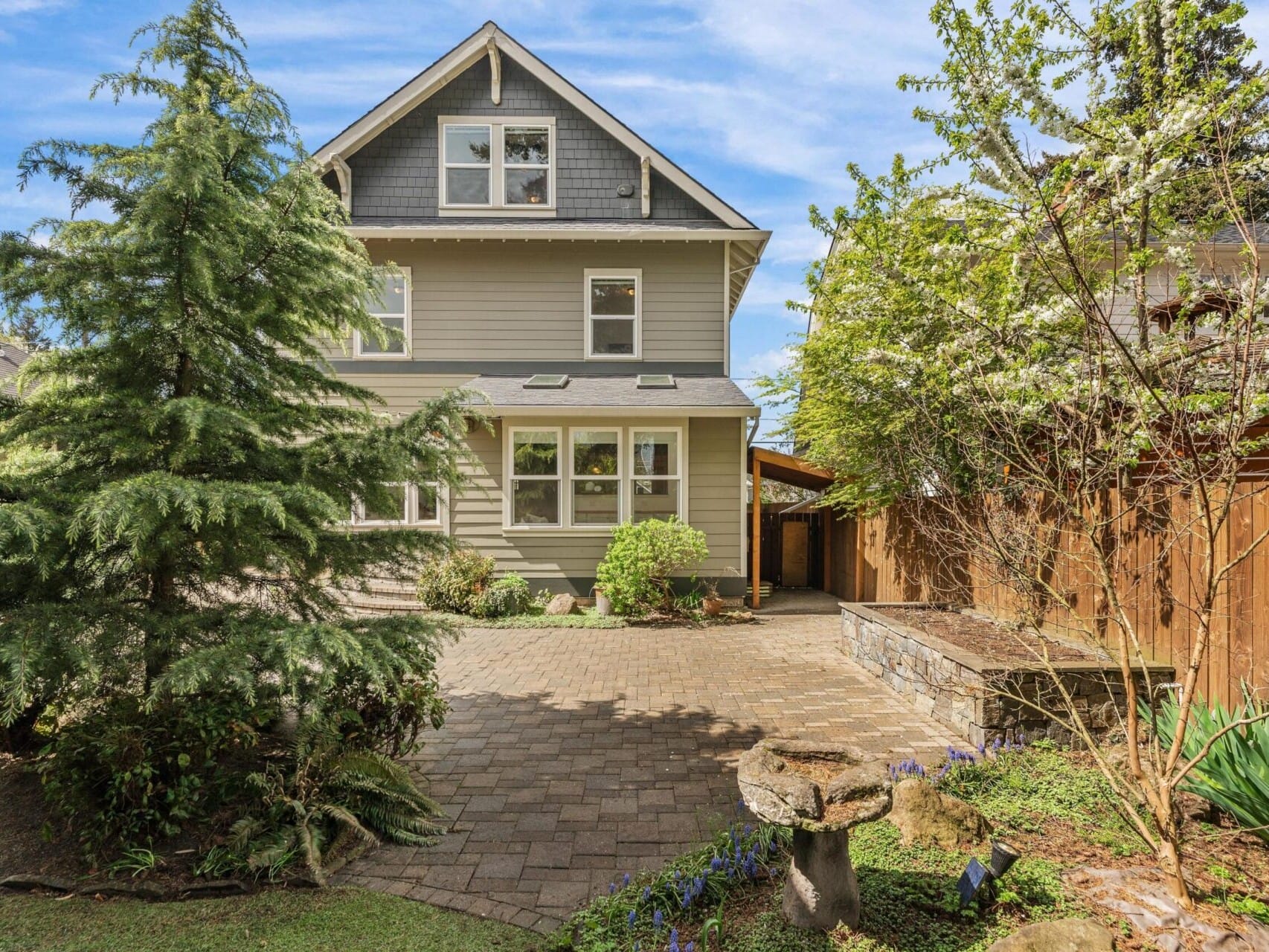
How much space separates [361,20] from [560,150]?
19.3ft

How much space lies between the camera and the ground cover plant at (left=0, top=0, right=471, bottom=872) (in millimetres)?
3291

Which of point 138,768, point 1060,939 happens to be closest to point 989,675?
point 1060,939

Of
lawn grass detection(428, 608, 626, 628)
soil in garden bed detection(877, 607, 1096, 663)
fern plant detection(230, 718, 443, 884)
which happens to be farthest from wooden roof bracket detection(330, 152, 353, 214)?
soil in garden bed detection(877, 607, 1096, 663)

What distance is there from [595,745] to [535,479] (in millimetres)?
6945

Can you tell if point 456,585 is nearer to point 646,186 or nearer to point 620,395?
point 620,395

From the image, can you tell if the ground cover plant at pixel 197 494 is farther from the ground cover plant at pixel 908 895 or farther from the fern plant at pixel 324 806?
the ground cover plant at pixel 908 895

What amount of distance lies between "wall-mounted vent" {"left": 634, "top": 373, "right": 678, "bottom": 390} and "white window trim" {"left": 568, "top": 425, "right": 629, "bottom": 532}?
0.88 metres

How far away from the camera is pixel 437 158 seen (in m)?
12.2

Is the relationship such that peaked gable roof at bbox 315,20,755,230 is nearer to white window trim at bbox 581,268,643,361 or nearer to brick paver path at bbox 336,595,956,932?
white window trim at bbox 581,268,643,361

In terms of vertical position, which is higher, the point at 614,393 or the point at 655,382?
the point at 655,382

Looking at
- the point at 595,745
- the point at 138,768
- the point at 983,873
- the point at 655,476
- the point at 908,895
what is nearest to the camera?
the point at 983,873

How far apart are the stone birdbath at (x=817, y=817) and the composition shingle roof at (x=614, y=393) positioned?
27.3ft

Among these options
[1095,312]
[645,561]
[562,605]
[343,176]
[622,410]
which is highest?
[343,176]

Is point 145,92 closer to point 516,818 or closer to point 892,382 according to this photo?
point 516,818
